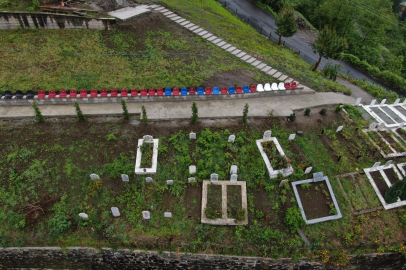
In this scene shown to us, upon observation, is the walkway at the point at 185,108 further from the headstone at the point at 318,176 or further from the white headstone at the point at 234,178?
the headstone at the point at 318,176

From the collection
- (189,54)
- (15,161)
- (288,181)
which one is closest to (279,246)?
(288,181)

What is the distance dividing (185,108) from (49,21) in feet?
46.9

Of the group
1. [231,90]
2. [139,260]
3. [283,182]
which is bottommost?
[139,260]

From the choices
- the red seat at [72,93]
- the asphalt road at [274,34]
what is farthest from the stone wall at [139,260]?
the asphalt road at [274,34]

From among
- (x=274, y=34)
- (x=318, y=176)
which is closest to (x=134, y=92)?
(x=318, y=176)

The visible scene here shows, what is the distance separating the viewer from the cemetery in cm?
1224

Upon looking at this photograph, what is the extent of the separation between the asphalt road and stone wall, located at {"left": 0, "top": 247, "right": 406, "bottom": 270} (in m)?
18.0

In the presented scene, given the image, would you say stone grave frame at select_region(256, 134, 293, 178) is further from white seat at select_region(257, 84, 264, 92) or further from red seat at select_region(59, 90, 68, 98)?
red seat at select_region(59, 90, 68, 98)

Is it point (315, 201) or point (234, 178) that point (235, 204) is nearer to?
point (234, 178)

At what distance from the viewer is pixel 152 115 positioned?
16.9m

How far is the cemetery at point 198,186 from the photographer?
12242mm

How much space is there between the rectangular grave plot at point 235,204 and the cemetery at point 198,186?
50mm

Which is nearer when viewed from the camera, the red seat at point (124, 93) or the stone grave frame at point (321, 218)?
the stone grave frame at point (321, 218)

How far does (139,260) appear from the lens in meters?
12.6
